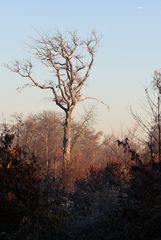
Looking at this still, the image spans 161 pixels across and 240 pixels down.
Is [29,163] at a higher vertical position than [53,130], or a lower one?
lower

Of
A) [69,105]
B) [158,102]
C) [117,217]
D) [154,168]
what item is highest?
[69,105]

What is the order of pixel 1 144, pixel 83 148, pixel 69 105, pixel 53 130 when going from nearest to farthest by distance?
1. pixel 1 144
2. pixel 69 105
3. pixel 53 130
4. pixel 83 148

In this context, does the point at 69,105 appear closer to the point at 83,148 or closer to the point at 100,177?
the point at 100,177

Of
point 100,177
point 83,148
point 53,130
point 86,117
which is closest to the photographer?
point 100,177

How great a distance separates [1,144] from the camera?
10.9 m

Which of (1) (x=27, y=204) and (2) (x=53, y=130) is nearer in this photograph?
(1) (x=27, y=204)

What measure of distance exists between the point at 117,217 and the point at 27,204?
1780mm

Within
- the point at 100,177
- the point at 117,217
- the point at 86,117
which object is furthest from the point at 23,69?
the point at 117,217

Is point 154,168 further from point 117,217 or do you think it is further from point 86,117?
point 86,117

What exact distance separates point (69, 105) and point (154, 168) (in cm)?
3145

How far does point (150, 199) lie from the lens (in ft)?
28.9

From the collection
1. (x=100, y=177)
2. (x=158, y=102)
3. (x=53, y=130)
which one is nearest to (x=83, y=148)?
(x=53, y=130)

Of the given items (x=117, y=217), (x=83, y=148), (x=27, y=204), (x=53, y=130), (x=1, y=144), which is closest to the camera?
(x=117, y=217)

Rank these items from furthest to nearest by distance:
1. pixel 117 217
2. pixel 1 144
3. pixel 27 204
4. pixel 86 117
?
pixel 86 117, pixel 1 144, pixel 27 204, pixel 117 217
